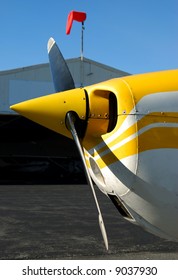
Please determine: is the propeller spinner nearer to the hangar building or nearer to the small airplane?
the small airplane

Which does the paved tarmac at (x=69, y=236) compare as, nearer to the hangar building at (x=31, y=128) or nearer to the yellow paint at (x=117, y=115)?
the yellow paint at (x=117, y=115)

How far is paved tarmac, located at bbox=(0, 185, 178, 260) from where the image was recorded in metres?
5.95

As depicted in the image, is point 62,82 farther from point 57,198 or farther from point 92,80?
point 92,80

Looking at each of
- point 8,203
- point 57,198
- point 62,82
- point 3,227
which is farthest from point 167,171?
point 57,198

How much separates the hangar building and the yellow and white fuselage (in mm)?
19115

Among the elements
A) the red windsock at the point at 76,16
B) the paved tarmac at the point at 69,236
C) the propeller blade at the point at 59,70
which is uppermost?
the red windsock at the point at 76,16

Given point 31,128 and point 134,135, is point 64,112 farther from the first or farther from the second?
point 31,128

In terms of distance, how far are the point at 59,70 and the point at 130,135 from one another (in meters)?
1.68

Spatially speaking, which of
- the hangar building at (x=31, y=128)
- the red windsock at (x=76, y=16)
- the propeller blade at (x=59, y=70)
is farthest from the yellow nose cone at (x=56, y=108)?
the hangar building at (x=31, y=128)

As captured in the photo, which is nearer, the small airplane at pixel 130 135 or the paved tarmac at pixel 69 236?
the small airplane at pixel 130 135

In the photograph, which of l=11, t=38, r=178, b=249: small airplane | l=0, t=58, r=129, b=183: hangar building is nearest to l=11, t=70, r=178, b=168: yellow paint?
l=11, t=38, r=178, b=249: small airplane

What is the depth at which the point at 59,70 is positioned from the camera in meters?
4.30

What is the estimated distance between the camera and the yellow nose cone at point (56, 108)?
321 cm

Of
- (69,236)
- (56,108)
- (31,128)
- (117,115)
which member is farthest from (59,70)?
(31,128)
